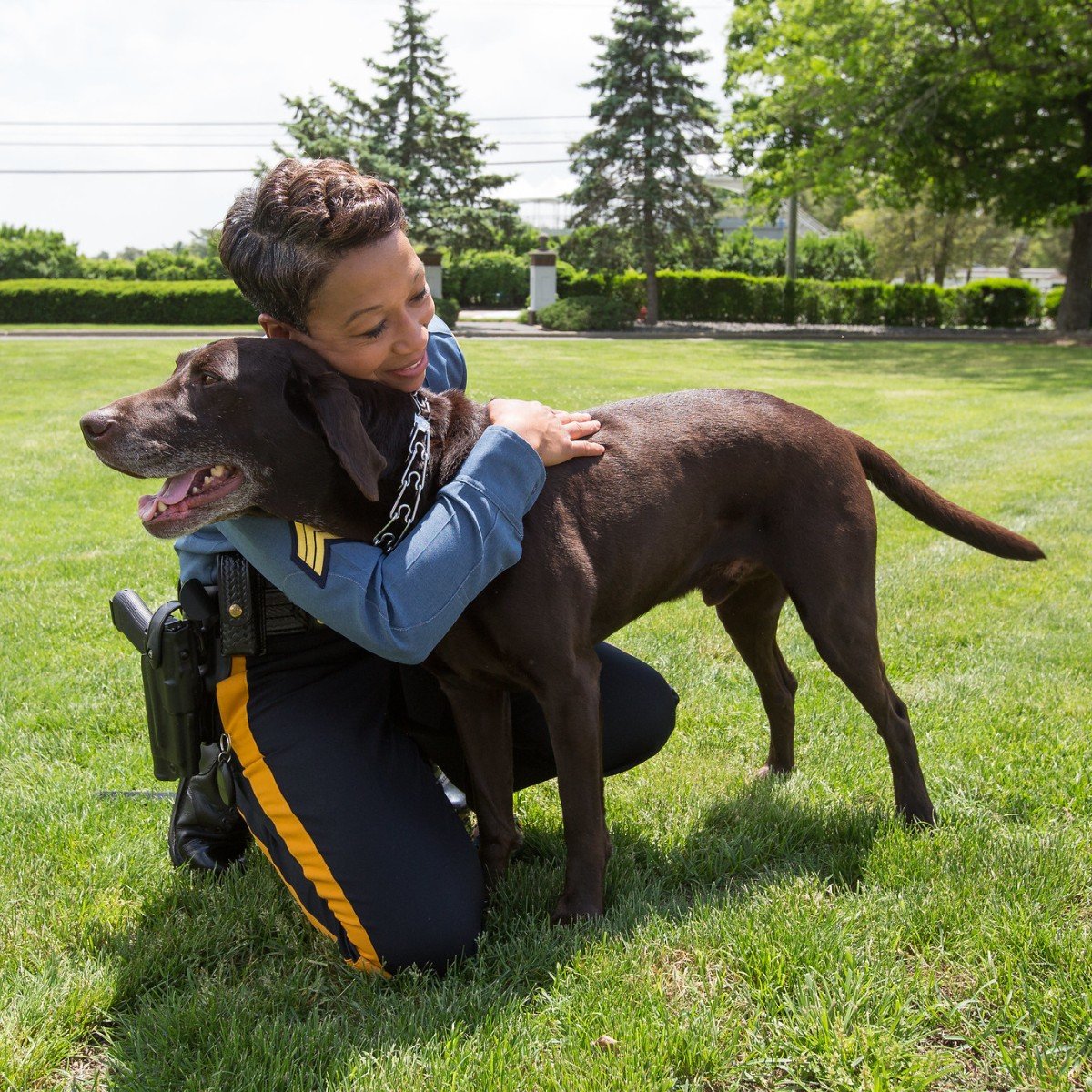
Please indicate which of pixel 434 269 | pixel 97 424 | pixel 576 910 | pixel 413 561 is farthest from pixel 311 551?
pixel 434 269

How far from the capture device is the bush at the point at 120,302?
97.2 feet

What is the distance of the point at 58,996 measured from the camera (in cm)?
215

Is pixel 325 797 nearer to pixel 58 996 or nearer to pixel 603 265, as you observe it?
pixel 58 996

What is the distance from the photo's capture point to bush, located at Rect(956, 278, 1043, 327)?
31.1 m

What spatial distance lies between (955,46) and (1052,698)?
23615 millimetres

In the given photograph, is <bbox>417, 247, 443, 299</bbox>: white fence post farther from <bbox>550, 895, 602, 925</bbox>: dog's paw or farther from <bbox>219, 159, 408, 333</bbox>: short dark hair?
<bbox>550, 895, 602, 925</bbox>: dog's paw

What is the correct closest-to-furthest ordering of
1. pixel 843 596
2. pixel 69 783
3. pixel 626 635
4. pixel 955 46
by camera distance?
pixel 843 596 → pixel 69 783 → pixel 626 635 → pixel 955 46

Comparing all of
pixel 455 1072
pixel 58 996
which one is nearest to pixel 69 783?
pixel 58 996

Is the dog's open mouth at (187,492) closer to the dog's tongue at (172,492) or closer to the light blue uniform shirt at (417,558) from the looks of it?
the dog's tongue at (172,492)

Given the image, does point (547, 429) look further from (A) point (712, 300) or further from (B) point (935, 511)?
(A) point (712, 300)

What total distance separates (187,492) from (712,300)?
31782 millimetres

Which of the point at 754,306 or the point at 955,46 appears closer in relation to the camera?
the point at 955,46

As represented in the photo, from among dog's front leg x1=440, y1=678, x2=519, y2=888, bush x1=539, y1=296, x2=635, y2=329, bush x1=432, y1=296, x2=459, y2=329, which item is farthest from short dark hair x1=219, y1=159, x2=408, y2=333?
bush x1=539, y1=296, x2=635, y2=329

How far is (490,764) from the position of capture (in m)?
2.72
